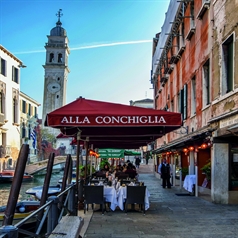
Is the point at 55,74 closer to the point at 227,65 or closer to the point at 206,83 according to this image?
the point at 206,83

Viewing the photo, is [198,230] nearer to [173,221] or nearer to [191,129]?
[173,221]

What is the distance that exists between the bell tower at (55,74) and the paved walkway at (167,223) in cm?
8002

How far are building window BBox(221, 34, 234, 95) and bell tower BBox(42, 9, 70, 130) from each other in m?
78.9

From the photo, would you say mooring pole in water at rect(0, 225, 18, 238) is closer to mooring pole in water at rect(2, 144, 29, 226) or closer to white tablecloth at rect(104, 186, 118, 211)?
mooring pole in water at rect(2, 144, 29, 226)

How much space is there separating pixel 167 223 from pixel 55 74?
85.6 metres

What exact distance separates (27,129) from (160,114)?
177ft

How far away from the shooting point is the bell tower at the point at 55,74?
90.3 metres

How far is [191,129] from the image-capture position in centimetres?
1700

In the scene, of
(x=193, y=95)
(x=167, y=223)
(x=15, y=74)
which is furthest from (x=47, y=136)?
(x=167, y=223)

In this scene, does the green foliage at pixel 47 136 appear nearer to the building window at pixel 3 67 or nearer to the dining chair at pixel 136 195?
the building window at pixel 3 67

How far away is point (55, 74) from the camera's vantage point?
3595 inches

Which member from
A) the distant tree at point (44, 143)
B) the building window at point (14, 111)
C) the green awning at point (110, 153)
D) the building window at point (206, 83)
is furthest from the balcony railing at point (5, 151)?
the building window at point (206, 83)

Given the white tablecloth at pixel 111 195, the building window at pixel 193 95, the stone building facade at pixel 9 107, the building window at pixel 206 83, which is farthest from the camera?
the stone building facade at pixel 9 107

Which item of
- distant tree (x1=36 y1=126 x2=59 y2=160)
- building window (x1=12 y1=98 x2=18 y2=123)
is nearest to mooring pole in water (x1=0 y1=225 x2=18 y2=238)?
building window (x1=12 y1=98 x2=18 y2=123)
